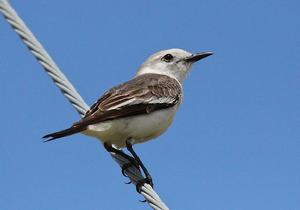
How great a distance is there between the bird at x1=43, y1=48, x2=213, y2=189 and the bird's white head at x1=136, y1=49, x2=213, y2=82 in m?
0.77

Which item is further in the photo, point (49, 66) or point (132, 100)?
point (132, 100)

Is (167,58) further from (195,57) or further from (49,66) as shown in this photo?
(49,66)

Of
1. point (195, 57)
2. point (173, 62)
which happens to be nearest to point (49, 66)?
point (173, 62)

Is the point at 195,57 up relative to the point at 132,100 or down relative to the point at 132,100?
up

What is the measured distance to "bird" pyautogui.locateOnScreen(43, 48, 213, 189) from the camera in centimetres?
776

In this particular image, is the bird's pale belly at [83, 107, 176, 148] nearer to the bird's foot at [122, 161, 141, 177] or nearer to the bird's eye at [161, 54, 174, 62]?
the bird's foot at [122, 161, 141, 177]

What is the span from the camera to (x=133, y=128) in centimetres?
811

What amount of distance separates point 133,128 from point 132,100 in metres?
0.44

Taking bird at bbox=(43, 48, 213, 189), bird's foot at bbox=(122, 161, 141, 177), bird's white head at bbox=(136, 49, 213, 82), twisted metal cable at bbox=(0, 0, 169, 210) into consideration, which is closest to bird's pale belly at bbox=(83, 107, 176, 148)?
bird at bbox=(43, 48, 213, 189)

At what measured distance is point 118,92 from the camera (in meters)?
8.58

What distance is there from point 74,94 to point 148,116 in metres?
2.13

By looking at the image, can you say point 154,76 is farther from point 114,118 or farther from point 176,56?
point 114,118

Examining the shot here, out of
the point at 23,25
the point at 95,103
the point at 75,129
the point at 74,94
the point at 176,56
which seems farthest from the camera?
the point at 176,56

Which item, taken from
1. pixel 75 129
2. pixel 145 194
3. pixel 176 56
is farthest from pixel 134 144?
pixel 176 56
